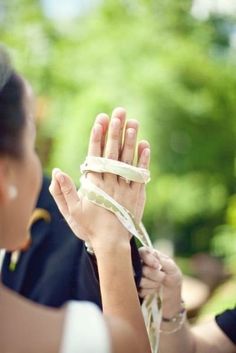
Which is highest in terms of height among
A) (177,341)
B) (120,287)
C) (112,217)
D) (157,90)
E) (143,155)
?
(157,90)

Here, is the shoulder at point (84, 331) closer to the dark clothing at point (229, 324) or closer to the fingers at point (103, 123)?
the fingers at point (103, 123)

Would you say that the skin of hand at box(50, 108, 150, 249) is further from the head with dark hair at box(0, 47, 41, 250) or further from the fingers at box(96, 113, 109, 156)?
the head with dark hair at box(0, 47, 41, 250)

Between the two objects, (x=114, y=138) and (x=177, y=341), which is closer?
(x=114, y=138)

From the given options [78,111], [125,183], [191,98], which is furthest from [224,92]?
[125,183]

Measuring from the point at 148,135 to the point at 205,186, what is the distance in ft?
4.84

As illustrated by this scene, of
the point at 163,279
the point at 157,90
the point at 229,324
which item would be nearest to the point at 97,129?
the point at 163,279

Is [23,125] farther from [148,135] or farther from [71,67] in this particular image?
[71,67]

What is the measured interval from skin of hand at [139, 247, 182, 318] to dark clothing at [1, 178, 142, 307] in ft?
0.78

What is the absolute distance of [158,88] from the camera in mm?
11945

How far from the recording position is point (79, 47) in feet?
44.6

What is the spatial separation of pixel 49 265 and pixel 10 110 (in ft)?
2.90

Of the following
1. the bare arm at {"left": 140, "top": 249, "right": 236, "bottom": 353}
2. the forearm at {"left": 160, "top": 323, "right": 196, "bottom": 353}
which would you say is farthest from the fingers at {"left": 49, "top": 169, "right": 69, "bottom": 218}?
the forearm at {"left": 160, "top": 323, "right": 196, "bottom": 353}

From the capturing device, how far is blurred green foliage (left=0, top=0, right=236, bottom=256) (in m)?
12.1

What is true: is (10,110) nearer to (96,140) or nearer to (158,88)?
(96,140)
